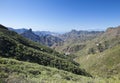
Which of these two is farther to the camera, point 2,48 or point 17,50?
Answer: point 17,50

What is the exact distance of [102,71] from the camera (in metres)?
192

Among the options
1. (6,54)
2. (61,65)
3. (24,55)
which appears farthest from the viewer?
(61,65)

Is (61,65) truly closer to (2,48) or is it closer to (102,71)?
(2,48)

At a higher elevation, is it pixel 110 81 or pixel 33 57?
pixel 110 81

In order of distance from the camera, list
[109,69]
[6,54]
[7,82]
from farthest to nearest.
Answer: [109,69], [6,54], [7,82]

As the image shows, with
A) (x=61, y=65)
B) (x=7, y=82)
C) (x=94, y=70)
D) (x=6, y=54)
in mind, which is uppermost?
(x=7, y=82)

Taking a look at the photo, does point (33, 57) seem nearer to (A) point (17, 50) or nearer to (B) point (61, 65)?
(A) point (17, 50)

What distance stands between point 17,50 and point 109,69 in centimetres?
12455

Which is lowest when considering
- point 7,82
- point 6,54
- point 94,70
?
point 94,70

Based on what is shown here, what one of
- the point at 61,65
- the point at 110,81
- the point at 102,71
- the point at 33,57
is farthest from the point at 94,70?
the point at 110,81

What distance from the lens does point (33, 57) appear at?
8338 cm

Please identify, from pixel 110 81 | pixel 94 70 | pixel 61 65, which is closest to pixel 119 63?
pixel 94 70

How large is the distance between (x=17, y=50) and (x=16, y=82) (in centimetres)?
7149

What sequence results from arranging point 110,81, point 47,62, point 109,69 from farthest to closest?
point 109,69 → point 47,62 → point 110,81
